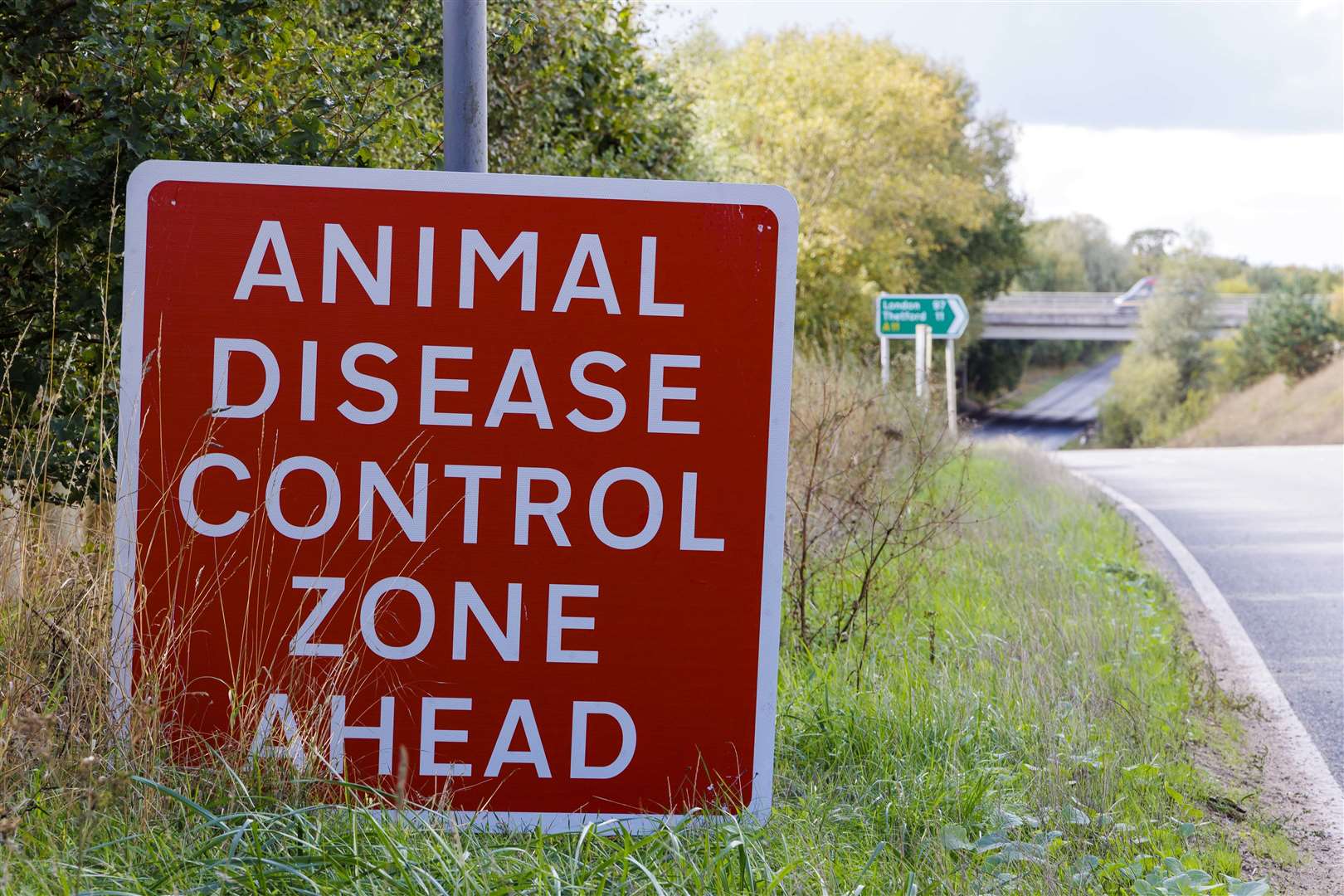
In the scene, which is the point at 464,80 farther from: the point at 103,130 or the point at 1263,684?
the point at 1263,684

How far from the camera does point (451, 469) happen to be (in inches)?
108

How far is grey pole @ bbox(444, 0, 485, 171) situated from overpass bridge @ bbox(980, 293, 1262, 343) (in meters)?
62.8

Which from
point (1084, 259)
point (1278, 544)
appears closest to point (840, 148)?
point (1278, 544)

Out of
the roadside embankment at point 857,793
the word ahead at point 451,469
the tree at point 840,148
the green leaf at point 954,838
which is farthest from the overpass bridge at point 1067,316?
the word ahead at point 451,469

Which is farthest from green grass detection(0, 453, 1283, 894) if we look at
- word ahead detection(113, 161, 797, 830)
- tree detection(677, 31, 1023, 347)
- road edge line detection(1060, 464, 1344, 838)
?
tree detection(677, 31, 1023, 347)

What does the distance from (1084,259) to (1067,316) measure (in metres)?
60.3

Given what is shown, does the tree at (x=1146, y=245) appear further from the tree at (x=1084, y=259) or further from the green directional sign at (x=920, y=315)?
the green directional sign at (x=920, y=315)

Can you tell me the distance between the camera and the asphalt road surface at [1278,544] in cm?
643

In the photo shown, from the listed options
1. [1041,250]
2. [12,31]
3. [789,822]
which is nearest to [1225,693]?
[789,822]

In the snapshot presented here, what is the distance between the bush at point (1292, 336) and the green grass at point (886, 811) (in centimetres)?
4937

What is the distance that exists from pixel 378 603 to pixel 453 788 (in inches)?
16.5

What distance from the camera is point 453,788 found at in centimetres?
277

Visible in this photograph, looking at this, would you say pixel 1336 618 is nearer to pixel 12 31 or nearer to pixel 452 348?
pixel 452 348

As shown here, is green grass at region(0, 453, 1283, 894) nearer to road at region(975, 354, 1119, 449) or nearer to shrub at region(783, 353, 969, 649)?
shrub at region(783, 353, 969, 649)
